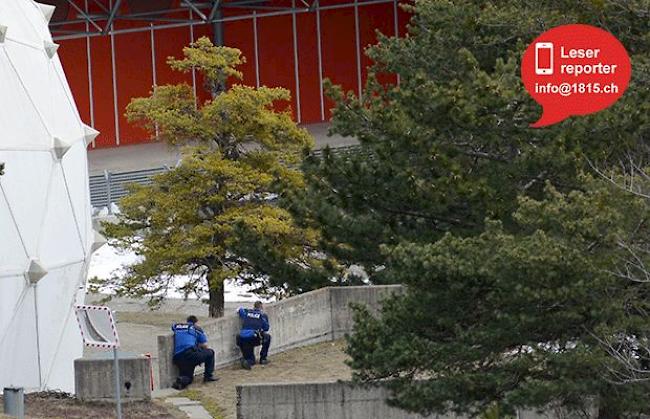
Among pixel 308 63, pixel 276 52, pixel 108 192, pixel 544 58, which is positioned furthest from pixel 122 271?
pixel 544 58

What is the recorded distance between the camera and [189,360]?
2373 centimetres

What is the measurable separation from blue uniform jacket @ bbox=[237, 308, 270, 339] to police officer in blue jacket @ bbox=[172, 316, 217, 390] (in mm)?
1226

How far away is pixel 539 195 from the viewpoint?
2106cm

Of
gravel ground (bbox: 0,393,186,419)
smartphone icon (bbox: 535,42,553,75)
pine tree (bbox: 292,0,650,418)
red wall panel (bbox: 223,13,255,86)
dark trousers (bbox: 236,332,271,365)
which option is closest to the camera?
pine tree (bbox: 292,0,650,418)

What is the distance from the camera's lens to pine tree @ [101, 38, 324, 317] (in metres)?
34.1

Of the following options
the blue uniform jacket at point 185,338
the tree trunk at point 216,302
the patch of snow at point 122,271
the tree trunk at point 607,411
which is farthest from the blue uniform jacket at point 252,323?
the patch of snow at point 122,271

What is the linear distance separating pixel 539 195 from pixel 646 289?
282cm

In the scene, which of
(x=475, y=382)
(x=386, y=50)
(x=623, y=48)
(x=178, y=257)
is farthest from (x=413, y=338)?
(x=178, y=257)

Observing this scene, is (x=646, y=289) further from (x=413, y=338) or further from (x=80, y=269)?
(x=80, y=269)

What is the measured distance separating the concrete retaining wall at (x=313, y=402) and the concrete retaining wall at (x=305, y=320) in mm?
3005

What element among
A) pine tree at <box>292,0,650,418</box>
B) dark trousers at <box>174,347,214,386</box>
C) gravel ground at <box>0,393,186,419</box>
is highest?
pine tree at <box>292,0,650,418</box>

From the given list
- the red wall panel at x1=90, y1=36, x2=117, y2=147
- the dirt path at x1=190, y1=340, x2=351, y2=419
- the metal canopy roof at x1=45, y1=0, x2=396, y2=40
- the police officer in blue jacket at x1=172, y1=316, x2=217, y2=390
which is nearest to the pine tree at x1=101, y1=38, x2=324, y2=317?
the dirt path at x1=190, y1=340, x2=351, y2=419

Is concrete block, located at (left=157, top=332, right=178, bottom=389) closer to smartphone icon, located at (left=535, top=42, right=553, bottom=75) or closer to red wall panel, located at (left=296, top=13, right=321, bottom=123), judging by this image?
smartphone icon, located at (left=535, top=42, right=553, bottom=75)

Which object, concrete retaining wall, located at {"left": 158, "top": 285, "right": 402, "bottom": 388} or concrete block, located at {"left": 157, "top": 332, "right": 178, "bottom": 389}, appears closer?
concrete block, located at {"left": 157, "top": 332, "right": 178, "bottom": 389}
